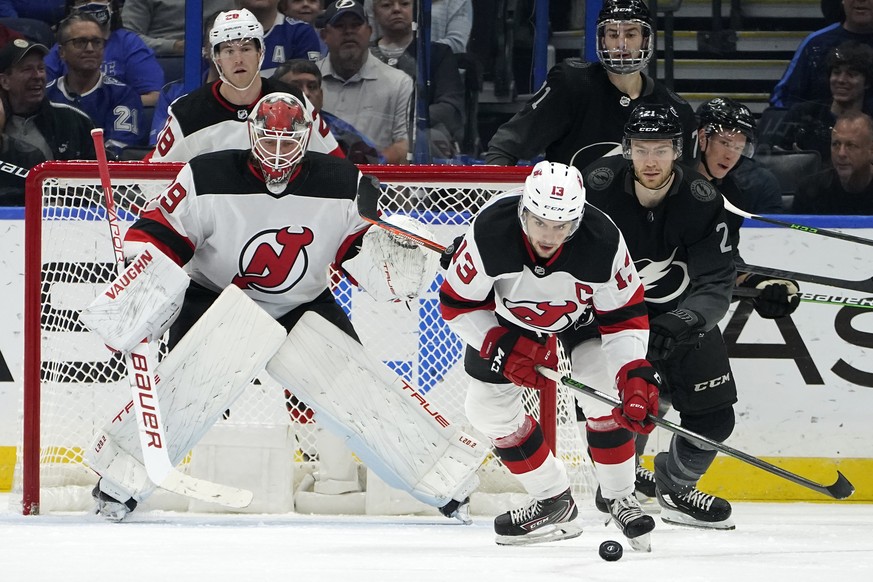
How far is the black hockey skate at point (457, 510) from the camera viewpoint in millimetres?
3899

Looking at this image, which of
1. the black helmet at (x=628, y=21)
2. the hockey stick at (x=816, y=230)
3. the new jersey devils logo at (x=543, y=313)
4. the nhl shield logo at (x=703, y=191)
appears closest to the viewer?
the new jersey devils logo at (x=543, y=313)

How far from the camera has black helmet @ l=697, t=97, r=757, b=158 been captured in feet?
13.5

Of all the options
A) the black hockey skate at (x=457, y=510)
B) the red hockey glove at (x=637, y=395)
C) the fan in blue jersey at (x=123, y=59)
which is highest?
the fan in blue jersey at (x=123, y=59)

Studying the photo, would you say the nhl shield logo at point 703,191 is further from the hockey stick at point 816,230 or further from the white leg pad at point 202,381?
the white leg pad at point 202,381

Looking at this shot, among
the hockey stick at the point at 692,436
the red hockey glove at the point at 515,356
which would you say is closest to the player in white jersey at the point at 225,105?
the red hockey glove at the point at 515,356

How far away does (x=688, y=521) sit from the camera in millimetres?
3961

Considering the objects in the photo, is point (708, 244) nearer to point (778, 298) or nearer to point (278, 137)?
point (778, 298)

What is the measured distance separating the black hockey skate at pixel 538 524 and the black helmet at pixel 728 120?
49.1 inches

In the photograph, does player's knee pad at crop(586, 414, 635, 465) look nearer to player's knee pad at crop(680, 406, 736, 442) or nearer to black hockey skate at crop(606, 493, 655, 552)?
black hockey skate at crop(606, 493, 655, 552)

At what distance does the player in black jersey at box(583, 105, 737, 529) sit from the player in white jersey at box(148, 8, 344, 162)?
2.95 feet

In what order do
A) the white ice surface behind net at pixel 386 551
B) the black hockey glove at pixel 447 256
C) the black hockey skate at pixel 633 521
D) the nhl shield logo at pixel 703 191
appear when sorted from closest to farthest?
1. the white ice surface behind net at pixel 386 551
2. the black hockey skate at pixel 633 521
3. the black hockey glove at pixel 447 256
4. the nhl shield logo at pixel 703 191

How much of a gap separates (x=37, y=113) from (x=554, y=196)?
2351 mm

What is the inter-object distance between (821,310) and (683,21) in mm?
1091

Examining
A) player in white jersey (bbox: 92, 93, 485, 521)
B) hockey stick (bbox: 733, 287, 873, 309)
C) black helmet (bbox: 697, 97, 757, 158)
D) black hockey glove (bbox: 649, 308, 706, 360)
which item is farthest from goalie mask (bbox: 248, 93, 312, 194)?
hockey stick (bbox: 733, 287, 873, 309)
